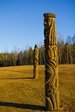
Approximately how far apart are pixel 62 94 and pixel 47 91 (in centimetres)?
413

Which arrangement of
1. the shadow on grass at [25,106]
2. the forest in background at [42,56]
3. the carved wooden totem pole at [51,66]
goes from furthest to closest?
the forest in background at [42,56] < the shadow on grass at [25,106] < the carved wooden totem pole at [51,66]

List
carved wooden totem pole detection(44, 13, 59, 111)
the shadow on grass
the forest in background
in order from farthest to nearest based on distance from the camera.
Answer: the forest in background < the shadow on grass < carved wooden totem pole detection(44, 13, 59, 111)

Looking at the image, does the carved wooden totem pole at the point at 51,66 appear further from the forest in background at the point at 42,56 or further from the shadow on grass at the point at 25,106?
the forest in background at the point at 42,56

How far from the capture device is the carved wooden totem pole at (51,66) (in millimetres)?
12695

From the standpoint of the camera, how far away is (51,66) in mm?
13008

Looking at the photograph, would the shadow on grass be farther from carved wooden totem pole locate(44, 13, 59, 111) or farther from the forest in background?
the forest in background

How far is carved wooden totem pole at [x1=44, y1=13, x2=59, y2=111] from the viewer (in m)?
12.7

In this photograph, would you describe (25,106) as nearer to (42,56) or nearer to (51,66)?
(51,66)

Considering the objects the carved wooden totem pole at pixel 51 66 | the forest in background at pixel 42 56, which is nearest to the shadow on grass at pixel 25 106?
the carved wooden totem pole at pixel 51 66

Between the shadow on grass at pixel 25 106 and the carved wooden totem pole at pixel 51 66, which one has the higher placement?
the carved wooden totem pole at pixel 51 66

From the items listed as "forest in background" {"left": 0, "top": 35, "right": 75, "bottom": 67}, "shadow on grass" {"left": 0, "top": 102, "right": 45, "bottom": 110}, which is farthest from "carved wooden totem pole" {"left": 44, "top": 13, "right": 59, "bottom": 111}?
"forest in background" {"left": 0, "top": 35, "right": 75, "bottom": 67}

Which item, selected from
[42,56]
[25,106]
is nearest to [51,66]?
[25,106]

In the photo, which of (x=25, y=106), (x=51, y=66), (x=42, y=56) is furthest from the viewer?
(x=42, y=56)

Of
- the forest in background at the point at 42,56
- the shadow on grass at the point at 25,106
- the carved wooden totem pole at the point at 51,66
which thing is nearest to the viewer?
the carved wooden totem pole at the point at 51,66
